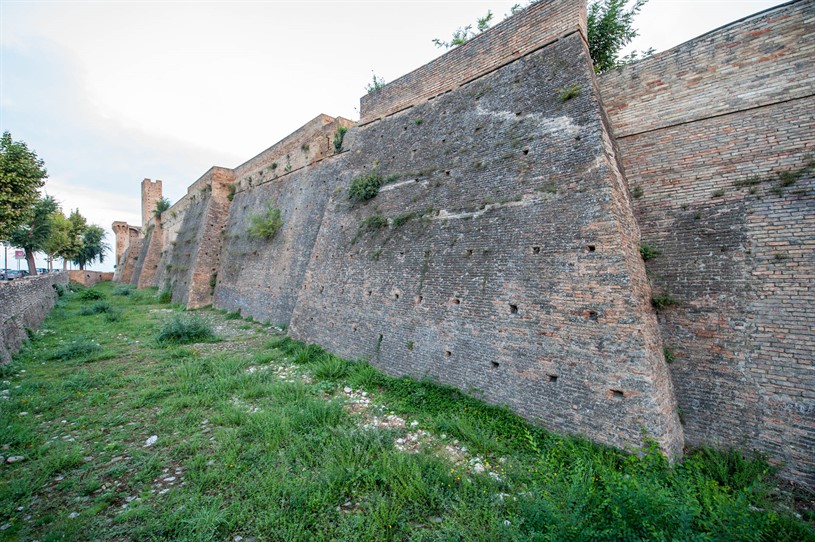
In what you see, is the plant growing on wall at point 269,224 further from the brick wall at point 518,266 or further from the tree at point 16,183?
the tree at point 16,183

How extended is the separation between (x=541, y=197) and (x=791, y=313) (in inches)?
138

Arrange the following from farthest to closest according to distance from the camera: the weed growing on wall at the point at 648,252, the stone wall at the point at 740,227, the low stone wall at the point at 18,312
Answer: the low stone wall at the point at 18,312, the weed growing on wall at the point at 648,252, the stone wall at the point at 740,227

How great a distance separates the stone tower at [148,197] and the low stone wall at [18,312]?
2339cm

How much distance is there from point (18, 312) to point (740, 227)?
1698 centimetres

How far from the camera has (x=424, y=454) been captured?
4207 millimetres

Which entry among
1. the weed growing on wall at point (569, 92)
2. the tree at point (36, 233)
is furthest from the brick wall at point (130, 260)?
the weed growing on wall at point (569, 92)

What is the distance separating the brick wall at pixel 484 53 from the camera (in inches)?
241

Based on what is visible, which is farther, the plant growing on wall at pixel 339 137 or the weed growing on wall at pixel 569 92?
the plant growing on wall at pixel 339 137

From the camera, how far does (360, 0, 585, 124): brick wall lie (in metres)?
6.13

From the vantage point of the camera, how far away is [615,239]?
4609mm

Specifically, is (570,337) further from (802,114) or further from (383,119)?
(383,119)

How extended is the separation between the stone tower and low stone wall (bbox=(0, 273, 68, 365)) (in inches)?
921

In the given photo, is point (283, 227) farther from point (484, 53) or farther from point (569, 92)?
point (569, 92)

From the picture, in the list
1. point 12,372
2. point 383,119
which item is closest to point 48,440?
point 12,372
